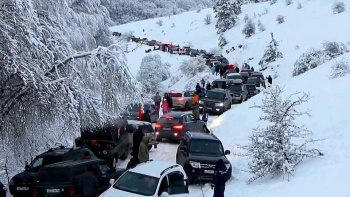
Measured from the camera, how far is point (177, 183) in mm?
12211

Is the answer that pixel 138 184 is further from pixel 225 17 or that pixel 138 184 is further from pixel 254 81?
pixel 225 17

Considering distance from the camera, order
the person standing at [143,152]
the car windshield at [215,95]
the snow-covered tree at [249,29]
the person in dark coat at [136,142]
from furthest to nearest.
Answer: the snow-covered tree at [249,29]
the car windshield at [215,95]
the person in dark coat at [136,142]
the person standing at [143,152]

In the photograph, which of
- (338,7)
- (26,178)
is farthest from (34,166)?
(338,7)

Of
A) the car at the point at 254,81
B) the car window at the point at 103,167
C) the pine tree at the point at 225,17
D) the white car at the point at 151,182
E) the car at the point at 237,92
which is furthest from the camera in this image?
the pine tree at the point at 225,17

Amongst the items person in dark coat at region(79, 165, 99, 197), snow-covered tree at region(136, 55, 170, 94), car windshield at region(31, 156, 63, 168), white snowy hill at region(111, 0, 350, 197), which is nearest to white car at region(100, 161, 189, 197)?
person in dark coat at region(79, 165, 99, 197)

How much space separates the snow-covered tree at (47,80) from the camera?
39.0 feet

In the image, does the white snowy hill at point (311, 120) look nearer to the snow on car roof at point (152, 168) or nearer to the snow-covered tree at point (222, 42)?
the snow on car roof at point (152, 168)

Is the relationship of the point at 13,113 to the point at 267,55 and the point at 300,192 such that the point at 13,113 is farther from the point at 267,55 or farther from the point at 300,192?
the point at 267,55

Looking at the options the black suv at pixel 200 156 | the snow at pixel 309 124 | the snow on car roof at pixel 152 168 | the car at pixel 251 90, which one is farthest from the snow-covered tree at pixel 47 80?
the car at pixel 251 90

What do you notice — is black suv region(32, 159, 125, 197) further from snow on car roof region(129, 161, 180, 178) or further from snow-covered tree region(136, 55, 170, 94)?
snow-covered tree region(136, 55, 170, 94)

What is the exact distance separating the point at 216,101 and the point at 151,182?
19.3 m

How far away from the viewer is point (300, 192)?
13.0 meters

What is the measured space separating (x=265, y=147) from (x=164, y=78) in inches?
1914

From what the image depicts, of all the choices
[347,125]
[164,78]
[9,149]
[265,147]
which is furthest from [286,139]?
[164,78]
